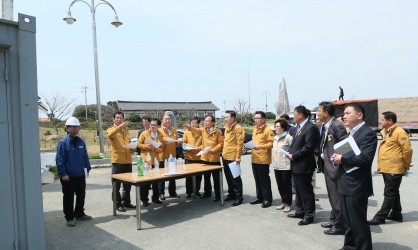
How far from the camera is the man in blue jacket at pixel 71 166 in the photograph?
4.91 metres

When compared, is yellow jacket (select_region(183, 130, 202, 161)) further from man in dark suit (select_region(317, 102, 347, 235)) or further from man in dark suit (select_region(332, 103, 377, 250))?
man in dark suit (select_region(332, 103, 377, 250))

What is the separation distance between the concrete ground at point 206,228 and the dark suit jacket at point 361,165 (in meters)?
0.99

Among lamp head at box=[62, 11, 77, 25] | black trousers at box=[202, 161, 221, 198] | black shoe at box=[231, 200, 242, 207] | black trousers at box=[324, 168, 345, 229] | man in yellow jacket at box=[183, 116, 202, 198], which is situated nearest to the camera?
black trousers at box=[324, 168, 345, 229]

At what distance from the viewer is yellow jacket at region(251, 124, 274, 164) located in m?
5.77

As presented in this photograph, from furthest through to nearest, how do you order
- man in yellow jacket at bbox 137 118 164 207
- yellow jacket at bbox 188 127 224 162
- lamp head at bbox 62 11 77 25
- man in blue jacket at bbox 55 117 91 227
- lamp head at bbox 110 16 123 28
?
1. lamp head at bbox 110 16 123 28
2. lamp head at bbox 62 11 77 25
3. yellow jacket at bbox 188 127 224 162
4. man in yellow jacket at bbox 137 118 164 207
5. man in blue jacket at bbox 55 117 91 227

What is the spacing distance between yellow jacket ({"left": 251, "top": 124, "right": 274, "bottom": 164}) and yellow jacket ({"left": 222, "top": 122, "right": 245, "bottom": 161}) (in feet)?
1.06

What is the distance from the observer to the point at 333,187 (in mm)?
4309

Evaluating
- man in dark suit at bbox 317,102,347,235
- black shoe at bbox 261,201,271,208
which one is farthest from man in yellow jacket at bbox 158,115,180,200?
man in dark suit at bbox 317,102,347,235

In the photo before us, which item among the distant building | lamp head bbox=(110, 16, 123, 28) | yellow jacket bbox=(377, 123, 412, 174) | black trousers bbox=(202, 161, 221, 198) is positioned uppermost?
lamp head bbox=(110, 16, 123, 28)

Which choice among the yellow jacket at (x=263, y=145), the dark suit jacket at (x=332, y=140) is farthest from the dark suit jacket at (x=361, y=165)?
the yellow jacket at (x=263, y=145)

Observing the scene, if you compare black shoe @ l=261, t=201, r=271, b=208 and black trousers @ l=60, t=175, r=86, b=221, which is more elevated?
black trousers @ l=60, t=175, r=86, b=221

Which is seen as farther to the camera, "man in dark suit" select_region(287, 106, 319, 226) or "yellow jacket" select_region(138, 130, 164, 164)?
"yellow jacket" select_region(138, 130, 164, 164)

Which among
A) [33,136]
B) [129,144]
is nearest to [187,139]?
[129,144]

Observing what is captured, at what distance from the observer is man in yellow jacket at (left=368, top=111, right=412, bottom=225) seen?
4.63m
